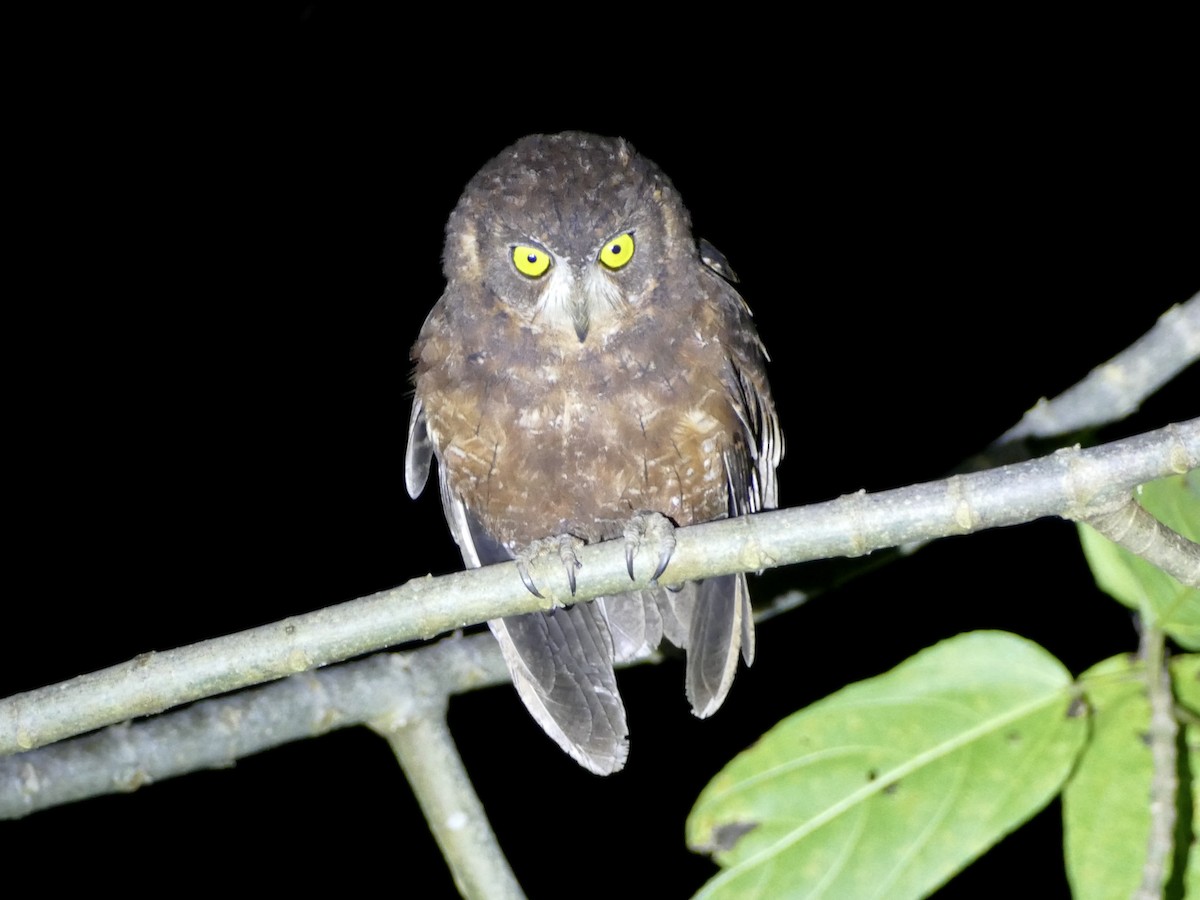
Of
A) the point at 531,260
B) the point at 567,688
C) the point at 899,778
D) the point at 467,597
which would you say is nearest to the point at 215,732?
the point at 567,688

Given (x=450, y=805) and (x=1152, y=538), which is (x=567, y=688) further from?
(x=1152, y=538)

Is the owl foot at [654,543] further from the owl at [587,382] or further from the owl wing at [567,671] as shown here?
the owl wing at [567,671]

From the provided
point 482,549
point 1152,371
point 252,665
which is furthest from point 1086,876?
point 482,549

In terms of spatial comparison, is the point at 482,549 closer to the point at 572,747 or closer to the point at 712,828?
the point at 572,747

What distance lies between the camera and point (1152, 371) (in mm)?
2385

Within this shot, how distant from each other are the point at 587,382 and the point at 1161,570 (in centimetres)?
120

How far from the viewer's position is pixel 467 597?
68.8 inches

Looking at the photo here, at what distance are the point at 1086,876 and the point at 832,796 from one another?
316 mm

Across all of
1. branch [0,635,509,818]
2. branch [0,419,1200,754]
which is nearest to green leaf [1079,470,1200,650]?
branch [0,419,1200,754]

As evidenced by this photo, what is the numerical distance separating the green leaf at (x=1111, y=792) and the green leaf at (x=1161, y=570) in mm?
76

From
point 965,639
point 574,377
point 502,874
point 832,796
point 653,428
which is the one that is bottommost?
point 502,874

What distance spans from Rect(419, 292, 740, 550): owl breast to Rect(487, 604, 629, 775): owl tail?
303mm

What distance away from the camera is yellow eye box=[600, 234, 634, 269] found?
7.98ft

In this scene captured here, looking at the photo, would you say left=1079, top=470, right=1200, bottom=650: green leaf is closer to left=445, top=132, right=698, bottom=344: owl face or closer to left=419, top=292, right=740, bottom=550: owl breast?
left=419, top=292, right=740, bottom=550: owl breast
